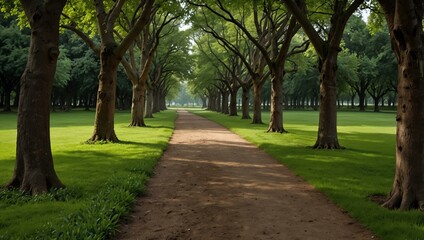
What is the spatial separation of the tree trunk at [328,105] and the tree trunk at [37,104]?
1099 cm

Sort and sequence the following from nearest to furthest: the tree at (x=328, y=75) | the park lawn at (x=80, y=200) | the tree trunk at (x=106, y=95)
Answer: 1. the park lawn at (x=80, y=200)
2. the tree at (x=328, y=75)
3. the tree trunk at (x=106, y=95)

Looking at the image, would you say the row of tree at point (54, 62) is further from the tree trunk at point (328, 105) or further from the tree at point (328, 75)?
the tree trunk at point (328, 105)

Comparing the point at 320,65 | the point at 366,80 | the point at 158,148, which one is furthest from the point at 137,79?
the point at 366,80

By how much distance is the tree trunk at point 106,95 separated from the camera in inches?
634

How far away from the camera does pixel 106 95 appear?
16484 mm

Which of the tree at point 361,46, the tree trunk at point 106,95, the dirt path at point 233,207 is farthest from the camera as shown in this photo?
the tree at point 361,46

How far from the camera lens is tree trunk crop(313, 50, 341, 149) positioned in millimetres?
15367

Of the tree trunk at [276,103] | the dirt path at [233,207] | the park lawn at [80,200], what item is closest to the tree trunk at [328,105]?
the dirt path at [233,207]

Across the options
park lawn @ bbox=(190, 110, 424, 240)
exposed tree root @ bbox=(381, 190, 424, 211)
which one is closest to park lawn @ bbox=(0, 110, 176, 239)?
park lawn @ bbox=(190, 110, 424, 240)

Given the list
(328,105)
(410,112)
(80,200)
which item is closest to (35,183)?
(80,200)

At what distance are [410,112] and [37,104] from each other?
24.0 feet

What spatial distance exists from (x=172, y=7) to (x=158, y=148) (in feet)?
29.8

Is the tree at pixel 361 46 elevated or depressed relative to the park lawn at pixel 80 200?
elevated

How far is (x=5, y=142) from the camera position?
16.2 m
